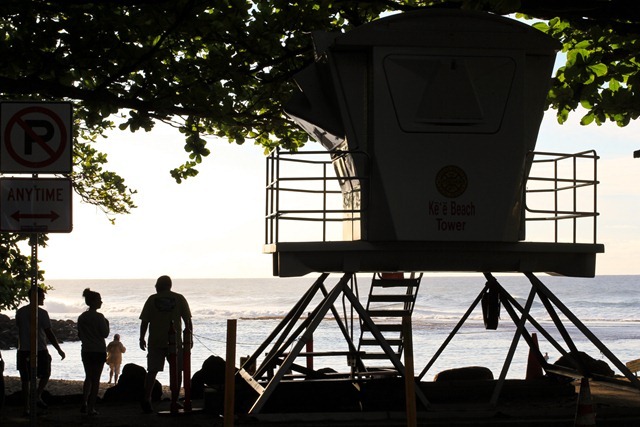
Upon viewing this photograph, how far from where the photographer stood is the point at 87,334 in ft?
50.2

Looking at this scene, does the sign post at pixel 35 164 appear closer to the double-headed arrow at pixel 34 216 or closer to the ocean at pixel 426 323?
the double-headed arrow at pixel 34 216

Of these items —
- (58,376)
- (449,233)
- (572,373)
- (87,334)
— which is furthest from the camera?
(58,376)

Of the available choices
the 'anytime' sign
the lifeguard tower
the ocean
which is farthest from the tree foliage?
the ocean

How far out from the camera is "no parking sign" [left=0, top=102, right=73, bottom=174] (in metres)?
10.7

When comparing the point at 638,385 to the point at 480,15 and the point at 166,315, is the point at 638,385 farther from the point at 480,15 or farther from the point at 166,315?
the point at 166,315

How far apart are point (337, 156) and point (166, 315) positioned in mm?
3335

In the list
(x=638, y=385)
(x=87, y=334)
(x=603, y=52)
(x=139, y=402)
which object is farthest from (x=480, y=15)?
(x=139, y=402)

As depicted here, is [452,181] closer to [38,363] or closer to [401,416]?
[401,416]

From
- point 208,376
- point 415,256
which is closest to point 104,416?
point 208,376

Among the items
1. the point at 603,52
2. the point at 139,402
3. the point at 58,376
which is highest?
the point at 603,52

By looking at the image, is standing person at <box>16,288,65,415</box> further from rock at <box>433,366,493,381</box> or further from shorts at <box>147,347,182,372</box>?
rock at <box>433,366,493,381</box>

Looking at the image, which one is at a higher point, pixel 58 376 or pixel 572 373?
pixel 572 373

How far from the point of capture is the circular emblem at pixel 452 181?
14227 mm

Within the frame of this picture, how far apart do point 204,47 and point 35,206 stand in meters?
8.92
